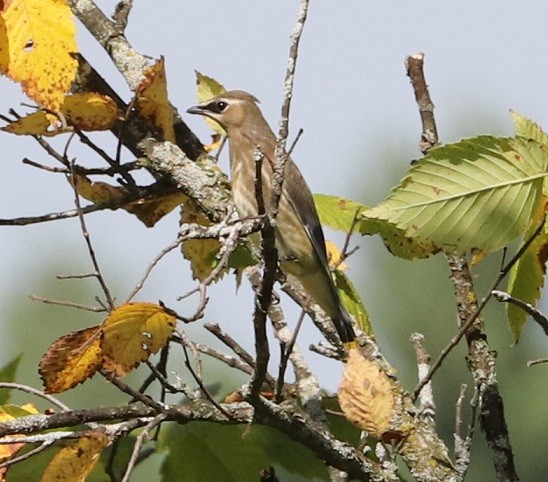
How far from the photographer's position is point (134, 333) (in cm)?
237

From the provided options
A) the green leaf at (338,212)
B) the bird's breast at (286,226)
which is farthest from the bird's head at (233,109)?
the green leaf at (338,212)

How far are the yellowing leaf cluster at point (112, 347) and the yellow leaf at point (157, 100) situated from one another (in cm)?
88

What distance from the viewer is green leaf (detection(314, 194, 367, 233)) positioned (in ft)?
9.43

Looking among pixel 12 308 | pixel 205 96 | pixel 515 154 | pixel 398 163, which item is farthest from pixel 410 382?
pixel 515 154

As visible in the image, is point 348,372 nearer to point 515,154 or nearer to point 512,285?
point 512,285

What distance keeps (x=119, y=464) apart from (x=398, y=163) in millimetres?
20806

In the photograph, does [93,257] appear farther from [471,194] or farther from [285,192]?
[285,192]

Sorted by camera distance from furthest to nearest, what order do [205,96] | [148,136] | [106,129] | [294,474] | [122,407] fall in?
[205,96] → [148,136] → [106,129] → [294,474] → [122,407]

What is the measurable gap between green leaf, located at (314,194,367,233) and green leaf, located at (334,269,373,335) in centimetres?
24

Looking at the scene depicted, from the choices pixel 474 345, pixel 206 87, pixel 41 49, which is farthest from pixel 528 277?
pixel 206 87

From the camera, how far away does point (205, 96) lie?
3557 millimetres

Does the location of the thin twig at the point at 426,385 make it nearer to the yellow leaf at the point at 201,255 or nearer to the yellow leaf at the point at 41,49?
the yellow leaf at the point at 201,255

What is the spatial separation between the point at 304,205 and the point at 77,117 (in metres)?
1.86

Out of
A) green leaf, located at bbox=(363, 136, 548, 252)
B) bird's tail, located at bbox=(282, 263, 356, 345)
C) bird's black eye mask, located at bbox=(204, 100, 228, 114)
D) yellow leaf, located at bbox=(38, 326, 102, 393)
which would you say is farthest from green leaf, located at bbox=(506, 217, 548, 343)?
bird's black eye mask, located at bbox=(204, 100, 228, 114)
